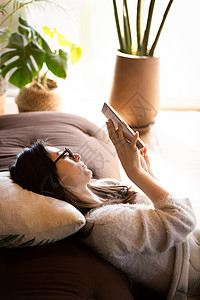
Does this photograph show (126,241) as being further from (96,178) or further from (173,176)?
(173,176)

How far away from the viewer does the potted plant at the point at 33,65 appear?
2369 millimetres

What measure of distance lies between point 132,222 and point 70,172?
23 cm

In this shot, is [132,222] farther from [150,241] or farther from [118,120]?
[118,120]

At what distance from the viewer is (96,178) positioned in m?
1.55

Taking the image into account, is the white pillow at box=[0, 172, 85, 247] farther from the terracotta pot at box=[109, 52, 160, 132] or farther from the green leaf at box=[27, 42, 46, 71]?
the terracotta pot at box=[109, 52, 160, 132]

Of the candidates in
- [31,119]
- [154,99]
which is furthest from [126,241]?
[154,99]

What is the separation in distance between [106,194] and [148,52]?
5.33 feet

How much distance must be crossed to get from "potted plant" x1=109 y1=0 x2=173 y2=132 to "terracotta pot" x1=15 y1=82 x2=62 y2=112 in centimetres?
41

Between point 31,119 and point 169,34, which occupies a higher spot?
point 169,34

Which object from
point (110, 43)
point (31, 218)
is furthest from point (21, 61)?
point (31, 218)

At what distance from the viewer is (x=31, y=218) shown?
3.19 ft

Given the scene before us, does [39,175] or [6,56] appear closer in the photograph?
[39,175]

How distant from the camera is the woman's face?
1113 mm

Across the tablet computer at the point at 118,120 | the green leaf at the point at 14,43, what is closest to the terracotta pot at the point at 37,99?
the green leaf at the point at 14,43
